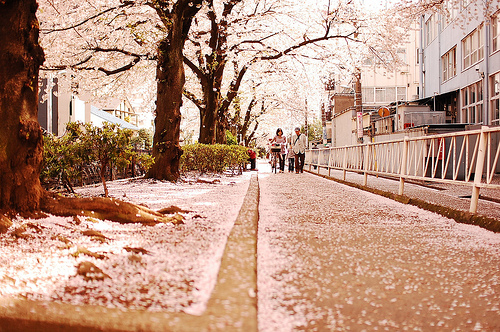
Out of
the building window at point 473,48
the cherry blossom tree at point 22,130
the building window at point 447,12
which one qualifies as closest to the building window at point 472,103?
the building window at point 473,48

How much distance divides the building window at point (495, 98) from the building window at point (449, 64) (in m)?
5.50

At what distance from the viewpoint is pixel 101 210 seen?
206 inches

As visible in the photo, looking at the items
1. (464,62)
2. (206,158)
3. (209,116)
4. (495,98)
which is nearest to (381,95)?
(464,62)

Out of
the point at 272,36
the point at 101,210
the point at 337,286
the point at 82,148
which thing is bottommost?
the point at 337,286

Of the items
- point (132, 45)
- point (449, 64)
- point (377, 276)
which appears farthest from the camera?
point (449, 64)

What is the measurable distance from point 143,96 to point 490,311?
2752 cm

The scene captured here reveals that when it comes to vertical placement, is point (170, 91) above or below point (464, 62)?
below

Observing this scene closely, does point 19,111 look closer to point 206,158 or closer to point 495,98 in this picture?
point 206,158

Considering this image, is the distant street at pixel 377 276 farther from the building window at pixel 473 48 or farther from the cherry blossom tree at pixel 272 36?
the building window at pixel 473 48

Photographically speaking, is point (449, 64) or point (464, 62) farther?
point (449, 64)

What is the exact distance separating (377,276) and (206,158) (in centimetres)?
1272

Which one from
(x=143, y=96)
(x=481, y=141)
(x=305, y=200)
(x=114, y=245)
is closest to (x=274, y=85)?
(x=143, y=96)

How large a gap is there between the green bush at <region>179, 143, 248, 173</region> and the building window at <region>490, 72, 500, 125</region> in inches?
452

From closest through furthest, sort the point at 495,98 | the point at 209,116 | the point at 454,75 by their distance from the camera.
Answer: the point at 209,116
the point at 495,98
the point at 454,75
